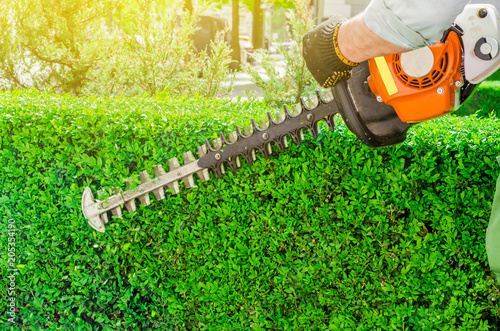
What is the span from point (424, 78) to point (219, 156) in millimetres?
1085

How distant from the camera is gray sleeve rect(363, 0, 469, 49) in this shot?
142 cm

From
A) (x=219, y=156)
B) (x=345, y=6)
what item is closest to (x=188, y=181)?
(x=219, y=156)

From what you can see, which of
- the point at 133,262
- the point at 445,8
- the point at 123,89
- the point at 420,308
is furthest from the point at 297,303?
the point at 123,89

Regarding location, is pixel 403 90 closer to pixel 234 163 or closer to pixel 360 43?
pixel 360 43

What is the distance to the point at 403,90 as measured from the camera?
1.75 m

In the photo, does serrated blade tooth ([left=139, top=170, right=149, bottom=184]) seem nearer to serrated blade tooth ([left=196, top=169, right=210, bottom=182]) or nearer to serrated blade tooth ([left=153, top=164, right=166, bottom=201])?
serrated blade tooth ([left=153, top=164, right=166, bottom=201])

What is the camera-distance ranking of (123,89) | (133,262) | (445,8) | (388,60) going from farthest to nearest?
(123,89)
(133,262)
(388,60)
(445,8)

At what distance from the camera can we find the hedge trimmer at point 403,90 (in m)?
1.64

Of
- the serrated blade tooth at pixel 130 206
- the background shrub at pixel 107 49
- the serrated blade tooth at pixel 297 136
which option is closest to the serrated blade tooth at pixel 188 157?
the serrated blade tooth at pixel 130 206

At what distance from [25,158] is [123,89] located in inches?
111

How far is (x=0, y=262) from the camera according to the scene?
3.07 m

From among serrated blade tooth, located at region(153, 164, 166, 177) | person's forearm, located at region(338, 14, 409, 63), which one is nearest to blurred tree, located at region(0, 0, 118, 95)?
serrated blade tooth, located at region(153, 164, 166, 177)

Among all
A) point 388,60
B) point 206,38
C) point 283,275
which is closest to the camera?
point 388,60

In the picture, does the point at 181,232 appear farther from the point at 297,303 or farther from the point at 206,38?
the point at 206,38
